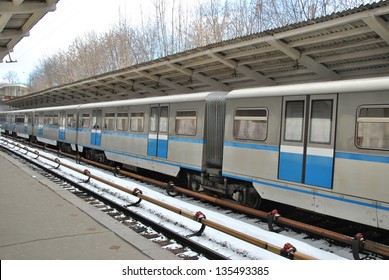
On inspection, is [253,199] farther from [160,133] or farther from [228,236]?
[160,133]

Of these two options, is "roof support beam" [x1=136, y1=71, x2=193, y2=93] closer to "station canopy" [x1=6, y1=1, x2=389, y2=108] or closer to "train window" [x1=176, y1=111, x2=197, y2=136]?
"station canopy" [x1=6, y1=1, x2=389, y2=108]

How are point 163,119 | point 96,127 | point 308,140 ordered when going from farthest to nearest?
point 96,127 → point 163,119 → point 308,140

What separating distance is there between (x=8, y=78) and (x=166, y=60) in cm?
12281

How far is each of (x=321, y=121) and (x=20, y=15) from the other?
11545 millimetres

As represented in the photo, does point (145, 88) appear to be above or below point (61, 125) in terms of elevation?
above

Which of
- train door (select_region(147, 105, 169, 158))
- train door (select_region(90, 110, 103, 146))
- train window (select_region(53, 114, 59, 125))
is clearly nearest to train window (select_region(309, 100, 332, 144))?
train door (select_region(147, 105, 169, 158))

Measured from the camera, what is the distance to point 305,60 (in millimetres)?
9227

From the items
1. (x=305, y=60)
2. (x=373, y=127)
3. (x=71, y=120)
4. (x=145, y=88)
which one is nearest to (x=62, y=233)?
(x=373, y=127)

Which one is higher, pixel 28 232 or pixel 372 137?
pixel 372 137

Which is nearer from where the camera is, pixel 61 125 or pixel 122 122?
pixel 122 122

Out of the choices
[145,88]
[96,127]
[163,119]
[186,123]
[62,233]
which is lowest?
[62,233]
